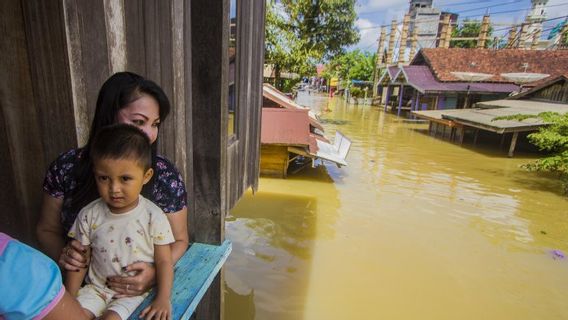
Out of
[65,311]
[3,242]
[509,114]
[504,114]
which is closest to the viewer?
[3,242]

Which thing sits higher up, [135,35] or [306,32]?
[306,32]

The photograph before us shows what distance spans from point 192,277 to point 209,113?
101 cm

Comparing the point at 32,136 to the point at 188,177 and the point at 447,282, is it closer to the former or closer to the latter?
the point at 188,177

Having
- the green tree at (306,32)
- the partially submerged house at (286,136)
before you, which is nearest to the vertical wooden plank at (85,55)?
the partially submerged house at (286,136)

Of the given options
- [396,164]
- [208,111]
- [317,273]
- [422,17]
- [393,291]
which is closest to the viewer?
[208,111]

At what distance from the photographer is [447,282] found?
519cm

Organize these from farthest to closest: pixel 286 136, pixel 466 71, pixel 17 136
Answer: pixel 466 71 < pixel 286 136 < pixel 17 136

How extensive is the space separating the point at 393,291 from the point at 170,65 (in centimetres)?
443

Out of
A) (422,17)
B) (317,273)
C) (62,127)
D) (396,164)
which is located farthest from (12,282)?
(422,17)

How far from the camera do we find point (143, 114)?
Answer: 4.79 feet

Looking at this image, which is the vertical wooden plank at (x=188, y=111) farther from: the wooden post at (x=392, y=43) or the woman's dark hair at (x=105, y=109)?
the wooden post at (x=392, y=43)

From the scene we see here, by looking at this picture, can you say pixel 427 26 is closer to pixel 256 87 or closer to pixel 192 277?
pixel 256 87

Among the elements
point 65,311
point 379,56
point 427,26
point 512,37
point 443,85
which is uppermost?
point 427,26

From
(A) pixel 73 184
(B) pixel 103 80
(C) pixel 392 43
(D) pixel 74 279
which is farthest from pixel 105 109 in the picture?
(C) pixel 392 43
